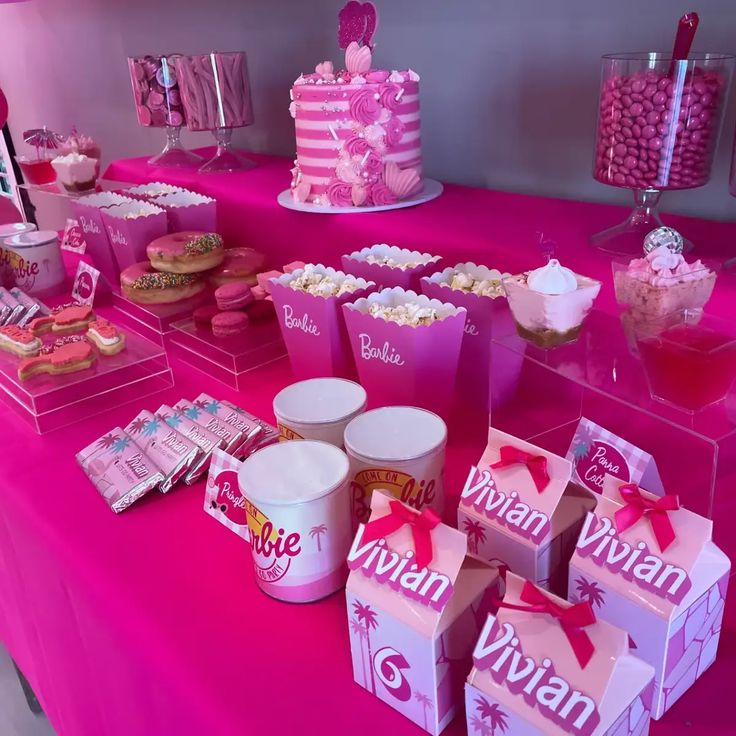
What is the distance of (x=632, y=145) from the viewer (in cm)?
113

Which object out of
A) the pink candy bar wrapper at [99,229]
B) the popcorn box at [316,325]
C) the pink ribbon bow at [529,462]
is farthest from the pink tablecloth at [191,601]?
the pink candy bar wrapper at [99,229]

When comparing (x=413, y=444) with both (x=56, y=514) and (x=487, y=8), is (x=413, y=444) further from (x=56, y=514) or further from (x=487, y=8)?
(x=487, y=8)

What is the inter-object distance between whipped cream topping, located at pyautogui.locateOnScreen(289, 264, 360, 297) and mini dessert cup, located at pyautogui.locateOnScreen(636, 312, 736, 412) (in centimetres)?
51

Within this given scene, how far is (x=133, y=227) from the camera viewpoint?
69.3 inches

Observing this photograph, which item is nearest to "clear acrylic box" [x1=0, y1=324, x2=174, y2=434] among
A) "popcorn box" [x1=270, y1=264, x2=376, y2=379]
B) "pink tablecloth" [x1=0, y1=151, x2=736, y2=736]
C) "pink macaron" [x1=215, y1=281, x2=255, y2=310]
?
"pink tablecloth" [x1=0, y1=151, x2=736, y2=736]

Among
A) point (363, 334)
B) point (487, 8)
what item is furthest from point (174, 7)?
point (363, 334)

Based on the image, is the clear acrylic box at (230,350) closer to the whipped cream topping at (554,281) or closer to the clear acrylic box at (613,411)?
the clear acrylic box at (613,411)

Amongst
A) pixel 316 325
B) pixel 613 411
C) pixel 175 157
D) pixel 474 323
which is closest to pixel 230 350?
pixel 316 325

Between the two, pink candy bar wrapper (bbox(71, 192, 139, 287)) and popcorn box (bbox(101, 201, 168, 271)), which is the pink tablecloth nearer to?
popcorn box (bbox(101, 201, 168, 271))

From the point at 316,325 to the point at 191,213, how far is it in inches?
29.5

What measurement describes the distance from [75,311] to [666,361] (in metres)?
1.23

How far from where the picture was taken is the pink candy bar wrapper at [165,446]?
3.54 ft

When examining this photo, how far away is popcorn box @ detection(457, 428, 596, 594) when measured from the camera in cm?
73

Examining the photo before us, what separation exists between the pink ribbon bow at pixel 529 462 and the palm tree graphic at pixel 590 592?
10 cm
